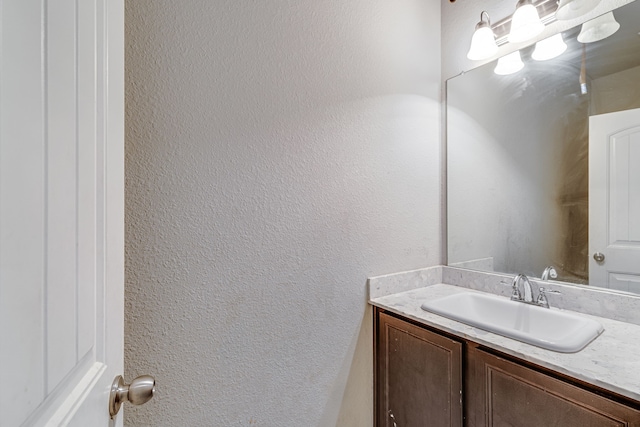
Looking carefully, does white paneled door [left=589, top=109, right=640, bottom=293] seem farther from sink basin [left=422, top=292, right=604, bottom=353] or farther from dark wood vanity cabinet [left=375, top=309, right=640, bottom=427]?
dark wood vanity cabinet [left=375, top=309, right=640, bottom=427]

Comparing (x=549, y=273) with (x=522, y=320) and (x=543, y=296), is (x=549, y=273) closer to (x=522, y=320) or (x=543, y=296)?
(x=543, y=296)

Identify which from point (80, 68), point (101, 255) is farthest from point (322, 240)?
point (80, 68)

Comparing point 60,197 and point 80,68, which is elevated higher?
point 80,68

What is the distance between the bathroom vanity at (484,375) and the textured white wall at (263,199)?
128mm

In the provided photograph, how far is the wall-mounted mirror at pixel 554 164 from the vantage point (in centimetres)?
103

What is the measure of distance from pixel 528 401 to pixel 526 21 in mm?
1470

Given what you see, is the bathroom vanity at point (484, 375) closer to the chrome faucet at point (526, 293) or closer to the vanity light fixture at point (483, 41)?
the chrome faucet at point (526, 293)

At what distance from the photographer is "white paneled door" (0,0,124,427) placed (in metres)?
0.22

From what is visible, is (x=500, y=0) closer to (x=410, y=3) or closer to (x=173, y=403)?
(x=410, y=3)

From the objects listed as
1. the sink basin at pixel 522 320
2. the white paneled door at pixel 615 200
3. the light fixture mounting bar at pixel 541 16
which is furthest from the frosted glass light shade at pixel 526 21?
the sink basin at pixel 522 320

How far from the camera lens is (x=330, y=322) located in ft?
3.80

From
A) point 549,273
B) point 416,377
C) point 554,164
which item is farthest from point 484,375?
point 554,164

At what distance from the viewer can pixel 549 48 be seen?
1.21 m

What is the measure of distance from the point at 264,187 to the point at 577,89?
1359mm
